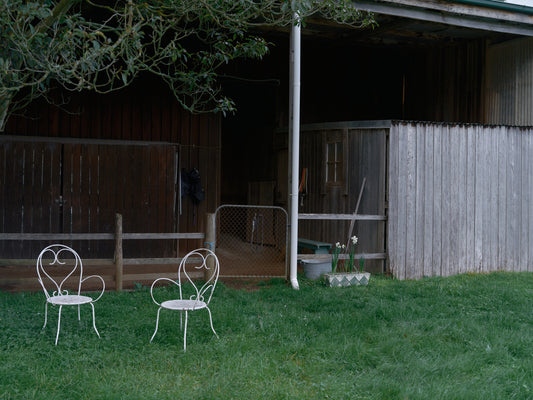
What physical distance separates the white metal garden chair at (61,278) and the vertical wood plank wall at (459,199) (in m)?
4.85

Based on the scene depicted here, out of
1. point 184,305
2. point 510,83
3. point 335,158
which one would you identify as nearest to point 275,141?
point 335,158

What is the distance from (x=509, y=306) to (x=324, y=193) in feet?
14.2

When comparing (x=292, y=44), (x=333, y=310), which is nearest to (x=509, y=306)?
(x=333, y=310)

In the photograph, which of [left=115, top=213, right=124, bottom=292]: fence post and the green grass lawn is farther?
[left=115, top=213, right=124, bottom=292]: fence post

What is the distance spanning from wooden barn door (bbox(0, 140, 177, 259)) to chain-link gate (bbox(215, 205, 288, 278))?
4.54 feet

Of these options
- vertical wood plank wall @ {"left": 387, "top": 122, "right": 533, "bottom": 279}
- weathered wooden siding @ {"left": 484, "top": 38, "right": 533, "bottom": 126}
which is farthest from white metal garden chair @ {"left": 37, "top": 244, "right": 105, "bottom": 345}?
weathered wooden siding @ {"left": 484, "top": 38, "right": 533, "bottom": 126}

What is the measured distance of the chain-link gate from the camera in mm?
9703

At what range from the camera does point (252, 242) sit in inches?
501

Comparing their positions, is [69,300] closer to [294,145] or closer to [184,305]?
[184,305]

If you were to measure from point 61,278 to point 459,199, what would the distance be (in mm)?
6436

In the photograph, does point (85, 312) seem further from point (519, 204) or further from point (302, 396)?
point (519, 204)

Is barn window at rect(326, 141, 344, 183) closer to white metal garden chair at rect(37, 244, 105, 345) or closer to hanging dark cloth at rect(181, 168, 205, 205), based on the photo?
hanging dark cloth at rect(181, 168, 205, 205)

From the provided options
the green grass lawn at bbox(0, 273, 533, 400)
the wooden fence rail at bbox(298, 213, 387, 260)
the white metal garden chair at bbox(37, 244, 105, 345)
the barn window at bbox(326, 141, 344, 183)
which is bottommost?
the green grass lawn at bbox(0, 273, 533, 400)

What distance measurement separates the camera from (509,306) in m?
6.89
